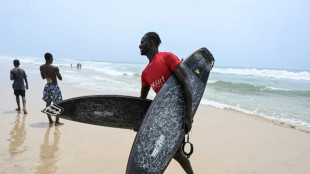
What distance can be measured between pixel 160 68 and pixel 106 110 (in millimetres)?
1199

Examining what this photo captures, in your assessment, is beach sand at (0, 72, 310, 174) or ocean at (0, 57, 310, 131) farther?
ocean at (0, 57, 310, 131)

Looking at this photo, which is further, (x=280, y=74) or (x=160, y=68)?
(x=280, y=74)

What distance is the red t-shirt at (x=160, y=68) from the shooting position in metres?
2.26

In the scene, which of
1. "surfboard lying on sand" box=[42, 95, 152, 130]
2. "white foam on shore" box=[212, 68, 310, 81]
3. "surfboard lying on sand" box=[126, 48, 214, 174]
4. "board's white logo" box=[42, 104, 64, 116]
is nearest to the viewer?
"surfboard lying on sand" box=[126, 48, 214, 174]

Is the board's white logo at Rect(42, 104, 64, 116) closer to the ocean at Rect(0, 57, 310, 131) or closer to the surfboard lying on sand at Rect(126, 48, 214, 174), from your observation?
the surfboard lying on sand at Rect(126, 48, 214, 174)

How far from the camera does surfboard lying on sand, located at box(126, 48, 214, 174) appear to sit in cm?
206

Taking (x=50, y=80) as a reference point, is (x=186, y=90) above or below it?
above

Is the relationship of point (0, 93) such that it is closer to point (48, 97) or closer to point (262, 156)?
point (48, 97)

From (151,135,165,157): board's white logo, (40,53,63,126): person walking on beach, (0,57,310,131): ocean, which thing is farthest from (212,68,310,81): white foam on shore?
(151,135,165,157): board's white logo

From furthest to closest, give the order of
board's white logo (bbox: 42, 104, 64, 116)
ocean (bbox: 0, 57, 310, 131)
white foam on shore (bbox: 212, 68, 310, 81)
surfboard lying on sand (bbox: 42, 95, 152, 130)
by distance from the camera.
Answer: white foam on shore (bbox: 212, 68, 310, 81), ocean (bbox: 0, 57, 310, 131), board's white logo (bbox: 42, 104, 64, 116), surfboard lying on sand (bbox: 42, 95, 152, 130)

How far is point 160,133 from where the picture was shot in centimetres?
223

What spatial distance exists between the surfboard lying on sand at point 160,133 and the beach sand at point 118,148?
3.66ft

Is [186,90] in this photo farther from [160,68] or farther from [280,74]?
[280,74]

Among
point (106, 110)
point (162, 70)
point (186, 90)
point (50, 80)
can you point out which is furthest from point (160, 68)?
point (50, 80)
